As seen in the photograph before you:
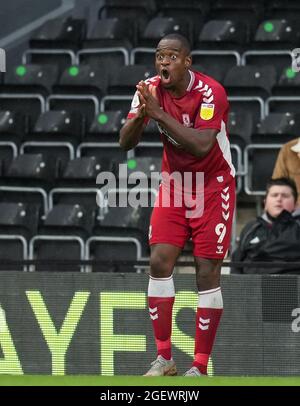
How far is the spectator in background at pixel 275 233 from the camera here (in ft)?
29.5

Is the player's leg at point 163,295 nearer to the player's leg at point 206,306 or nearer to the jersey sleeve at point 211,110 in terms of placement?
the player's leg at point 206,306

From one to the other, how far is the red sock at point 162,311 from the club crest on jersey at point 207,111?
3.13ft

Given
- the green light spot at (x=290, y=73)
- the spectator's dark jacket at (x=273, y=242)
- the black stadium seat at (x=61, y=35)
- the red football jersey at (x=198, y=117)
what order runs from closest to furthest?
the red football jersey at (x=198, y=117) → the spectator's dark jacket at (x=273, y=242) → the green light spot at (x=290, y=73) → the black stadium seat at (x=61, y=35)

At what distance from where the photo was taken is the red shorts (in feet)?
24.5

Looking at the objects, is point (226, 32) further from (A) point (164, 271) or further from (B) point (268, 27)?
(A) point (164, 271)

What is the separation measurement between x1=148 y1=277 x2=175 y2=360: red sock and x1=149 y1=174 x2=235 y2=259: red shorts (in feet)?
0.80

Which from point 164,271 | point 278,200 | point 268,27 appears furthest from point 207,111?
point 268,27

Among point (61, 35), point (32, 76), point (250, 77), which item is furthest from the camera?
point (61, 35)

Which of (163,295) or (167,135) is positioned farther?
(163,295)

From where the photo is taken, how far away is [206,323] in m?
7.49

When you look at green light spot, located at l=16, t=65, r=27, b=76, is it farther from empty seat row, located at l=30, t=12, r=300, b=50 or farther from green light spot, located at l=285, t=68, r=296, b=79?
green light spot, located at l=285, t=68, r=296, b=79

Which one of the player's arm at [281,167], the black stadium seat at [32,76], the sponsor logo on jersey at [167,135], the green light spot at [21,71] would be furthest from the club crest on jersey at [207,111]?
the green light spot at [21,71]

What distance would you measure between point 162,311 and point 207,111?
1.16m

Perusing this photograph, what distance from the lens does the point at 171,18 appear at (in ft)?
45.0
